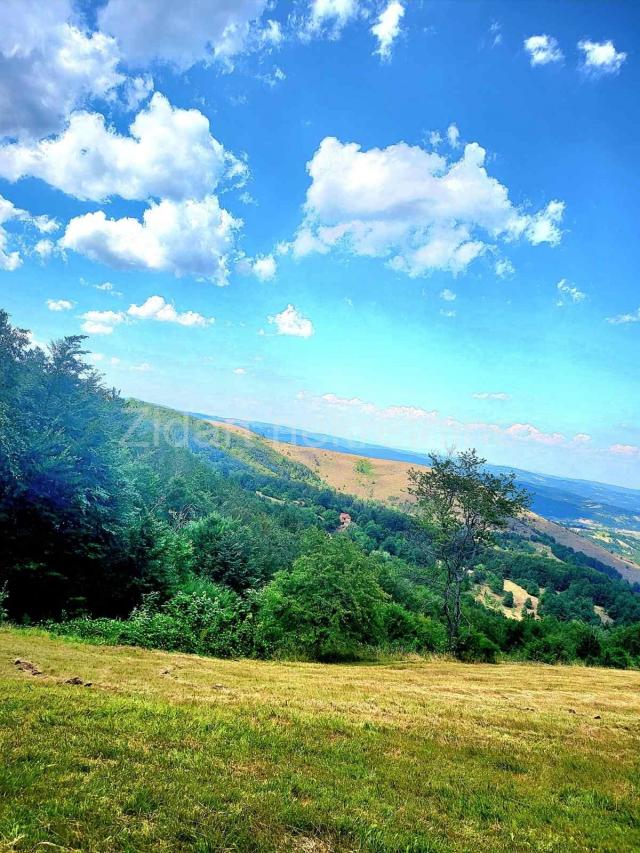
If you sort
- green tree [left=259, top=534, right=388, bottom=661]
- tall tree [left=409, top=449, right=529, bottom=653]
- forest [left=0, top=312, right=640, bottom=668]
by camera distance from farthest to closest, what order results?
tall tree [left=409, top=449, right=529, bottom=653] → green tree [left=259, top=534, right=388, bottom=661] → forest [left=0, top=312, right=640, bottom=668]

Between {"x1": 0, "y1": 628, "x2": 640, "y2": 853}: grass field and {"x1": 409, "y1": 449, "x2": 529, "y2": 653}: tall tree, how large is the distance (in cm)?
2189

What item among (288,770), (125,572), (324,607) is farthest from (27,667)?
(125,572)

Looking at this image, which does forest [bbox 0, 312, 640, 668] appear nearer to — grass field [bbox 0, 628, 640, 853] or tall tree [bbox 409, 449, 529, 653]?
tall tree [bbox 409, 449, 529, 653]

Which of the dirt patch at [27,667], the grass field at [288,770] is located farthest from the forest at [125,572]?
the grass field at [288,770]

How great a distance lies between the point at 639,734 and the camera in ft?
35.2

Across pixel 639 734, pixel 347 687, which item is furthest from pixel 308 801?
pixel 639 734

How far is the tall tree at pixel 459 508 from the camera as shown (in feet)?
108

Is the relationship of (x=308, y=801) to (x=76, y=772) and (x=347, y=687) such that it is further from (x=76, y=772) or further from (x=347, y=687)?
(x=347, y=687)

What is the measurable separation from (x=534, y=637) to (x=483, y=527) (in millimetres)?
21556

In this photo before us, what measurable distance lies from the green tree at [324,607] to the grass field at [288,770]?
45.3 ft

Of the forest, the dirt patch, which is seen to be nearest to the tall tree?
the forest

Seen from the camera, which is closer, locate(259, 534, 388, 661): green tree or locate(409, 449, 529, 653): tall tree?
locate(259, 534, 388, 661): green tree

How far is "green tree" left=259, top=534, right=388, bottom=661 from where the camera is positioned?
979 inches

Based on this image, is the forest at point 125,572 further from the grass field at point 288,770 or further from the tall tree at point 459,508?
the grass field at point 288,770
